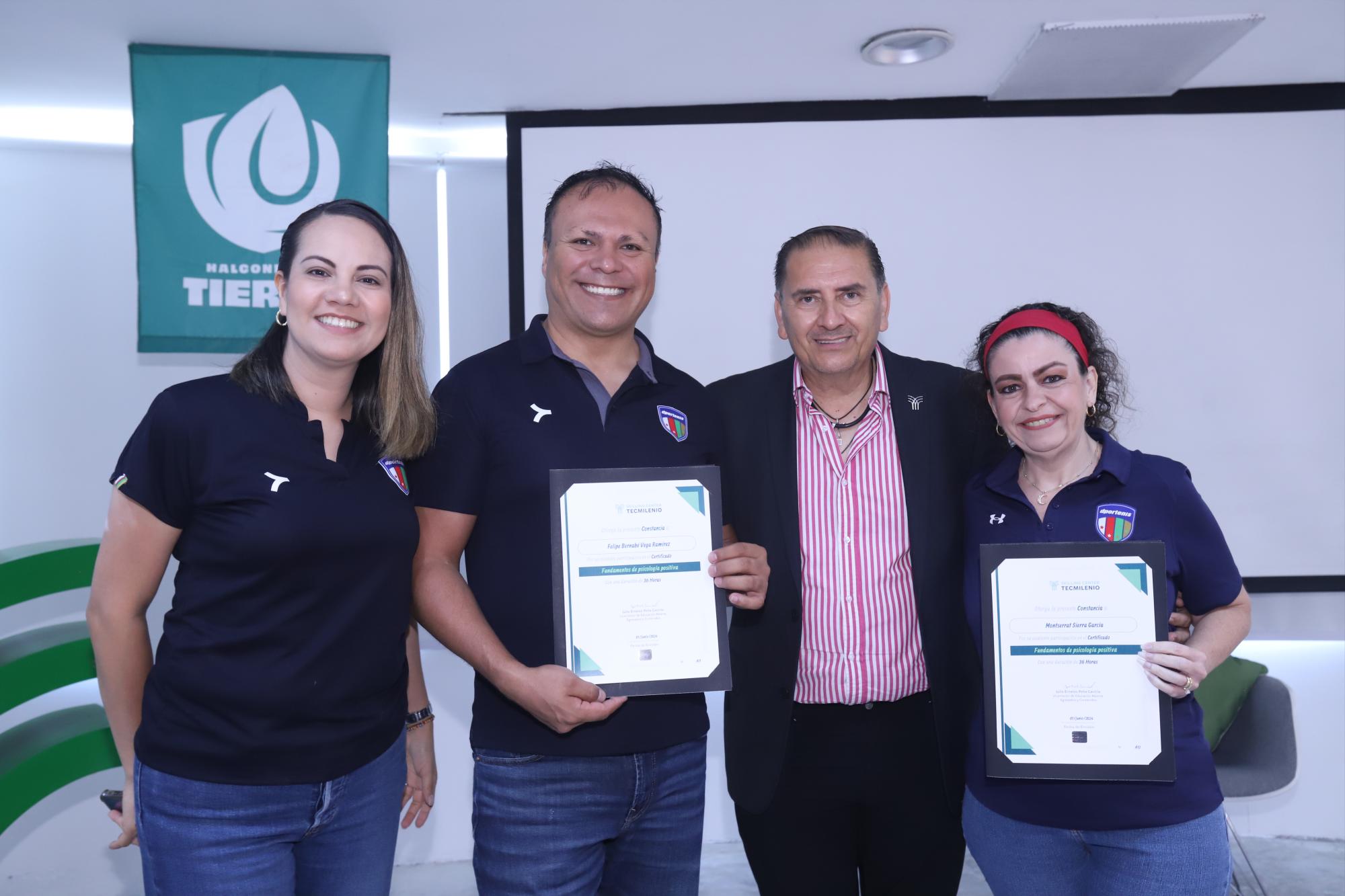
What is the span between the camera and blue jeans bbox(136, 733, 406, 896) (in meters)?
1.77

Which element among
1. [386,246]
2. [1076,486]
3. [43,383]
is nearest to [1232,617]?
[1076,486]

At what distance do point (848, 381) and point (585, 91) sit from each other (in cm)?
243

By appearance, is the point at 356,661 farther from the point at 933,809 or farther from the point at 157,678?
the point at 933,809

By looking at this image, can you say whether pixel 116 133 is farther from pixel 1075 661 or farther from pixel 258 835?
pixel 1075 661

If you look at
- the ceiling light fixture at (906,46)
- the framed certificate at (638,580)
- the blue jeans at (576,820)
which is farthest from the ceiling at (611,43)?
the blue jeans at (576,820)

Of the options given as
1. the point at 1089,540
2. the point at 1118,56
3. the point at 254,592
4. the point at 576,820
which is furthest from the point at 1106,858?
the point at 1118,56

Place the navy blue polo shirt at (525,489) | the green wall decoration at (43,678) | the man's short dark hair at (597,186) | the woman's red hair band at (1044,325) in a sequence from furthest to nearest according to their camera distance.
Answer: the green wall decoration at (43,678) → the man's short dark hair at (597,186) → the woman's red hair band at (1044,325) → the navy blue polo shirt at (525,489)

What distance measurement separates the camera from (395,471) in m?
2.02

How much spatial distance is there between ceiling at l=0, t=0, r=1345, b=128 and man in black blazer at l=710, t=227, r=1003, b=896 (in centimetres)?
164

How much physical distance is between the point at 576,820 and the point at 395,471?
2.77ft

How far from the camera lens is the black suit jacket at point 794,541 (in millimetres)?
2297

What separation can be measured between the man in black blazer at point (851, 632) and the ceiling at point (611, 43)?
1639mm

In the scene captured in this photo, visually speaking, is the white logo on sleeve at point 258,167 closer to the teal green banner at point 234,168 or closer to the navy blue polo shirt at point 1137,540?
the teal green banner at point 234,168

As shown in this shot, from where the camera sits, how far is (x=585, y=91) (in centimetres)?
423
